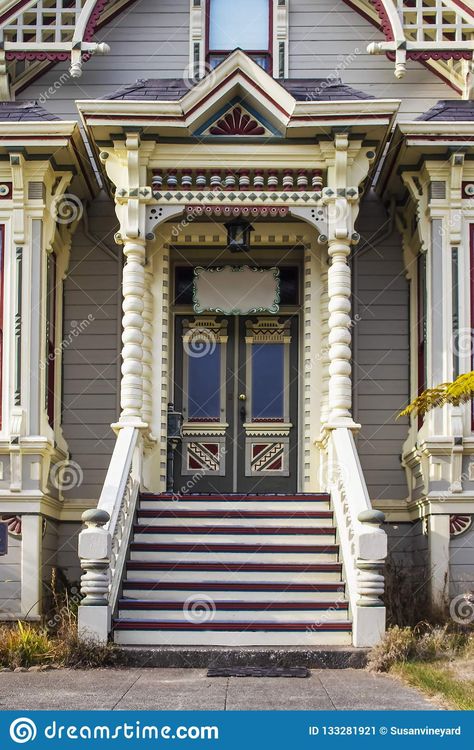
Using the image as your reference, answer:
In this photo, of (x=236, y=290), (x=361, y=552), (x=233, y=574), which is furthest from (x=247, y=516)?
(x=236, y=290)

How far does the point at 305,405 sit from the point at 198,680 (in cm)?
516

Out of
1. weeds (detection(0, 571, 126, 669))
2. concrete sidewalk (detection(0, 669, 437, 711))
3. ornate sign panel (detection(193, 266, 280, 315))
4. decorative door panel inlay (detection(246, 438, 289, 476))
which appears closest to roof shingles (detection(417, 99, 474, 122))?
ornate sign panel (detection(193, 266, 280, 315))

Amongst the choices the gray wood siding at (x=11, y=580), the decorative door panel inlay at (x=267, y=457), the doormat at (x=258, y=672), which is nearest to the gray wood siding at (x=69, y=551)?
the gray wood siding at (x=11, y=580)

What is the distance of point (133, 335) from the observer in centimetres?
1266

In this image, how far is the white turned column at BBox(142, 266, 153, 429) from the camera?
13.4m

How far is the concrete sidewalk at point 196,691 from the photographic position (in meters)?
7.89

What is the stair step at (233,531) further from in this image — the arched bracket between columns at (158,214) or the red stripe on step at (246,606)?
the arched bracket between columns at (158,214)

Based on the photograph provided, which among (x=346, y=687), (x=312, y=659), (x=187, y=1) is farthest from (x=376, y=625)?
(x=187, y=1)

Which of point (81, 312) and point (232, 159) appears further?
point (81, 312)

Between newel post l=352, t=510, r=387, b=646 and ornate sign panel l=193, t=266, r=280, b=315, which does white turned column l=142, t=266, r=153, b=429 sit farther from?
newel post l=352, t=510, r=387, b=646

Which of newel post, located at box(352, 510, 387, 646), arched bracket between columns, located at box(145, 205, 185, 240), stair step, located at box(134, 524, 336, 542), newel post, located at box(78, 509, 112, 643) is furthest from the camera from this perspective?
arched bracket between columns, located at box(145, 205, 185, 240)

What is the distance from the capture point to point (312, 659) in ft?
32.6

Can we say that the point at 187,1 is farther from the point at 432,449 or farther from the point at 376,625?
the point at 376,625

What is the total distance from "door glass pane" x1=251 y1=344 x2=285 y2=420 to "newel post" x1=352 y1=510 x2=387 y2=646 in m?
3.87
